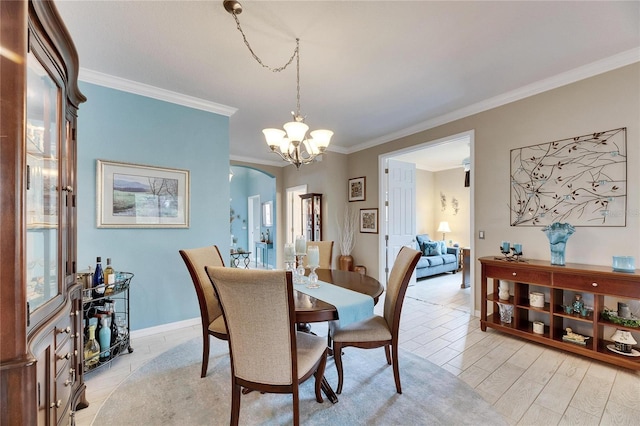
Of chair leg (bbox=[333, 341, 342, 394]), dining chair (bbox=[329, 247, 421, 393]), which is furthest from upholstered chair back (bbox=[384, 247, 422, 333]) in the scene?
chair leg (bbox=[333, 341, 342, 394])

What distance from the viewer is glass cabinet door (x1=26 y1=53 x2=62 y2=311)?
3.30 feet

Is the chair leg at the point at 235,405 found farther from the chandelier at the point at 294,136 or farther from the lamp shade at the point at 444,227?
the lamp shade at the point at 444,227

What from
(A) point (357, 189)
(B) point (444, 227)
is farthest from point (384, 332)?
(B) point (444, 227)

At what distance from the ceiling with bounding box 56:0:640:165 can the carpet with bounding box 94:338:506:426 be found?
269cm

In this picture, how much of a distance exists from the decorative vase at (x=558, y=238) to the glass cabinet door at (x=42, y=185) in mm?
3676

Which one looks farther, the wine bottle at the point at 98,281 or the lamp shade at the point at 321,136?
the lamp shade at the point at 321,136

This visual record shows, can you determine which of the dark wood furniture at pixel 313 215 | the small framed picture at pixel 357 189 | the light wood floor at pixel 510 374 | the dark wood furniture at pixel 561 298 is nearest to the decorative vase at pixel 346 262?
the dark wood furniture at pixel 313 215

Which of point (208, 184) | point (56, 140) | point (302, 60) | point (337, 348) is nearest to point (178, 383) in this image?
point (337, 348)

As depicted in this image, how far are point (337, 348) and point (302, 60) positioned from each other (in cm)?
240

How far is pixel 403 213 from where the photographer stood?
514 centimetres

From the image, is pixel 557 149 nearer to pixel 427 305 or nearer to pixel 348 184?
pixel 427 305

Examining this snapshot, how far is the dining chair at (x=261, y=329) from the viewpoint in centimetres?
132

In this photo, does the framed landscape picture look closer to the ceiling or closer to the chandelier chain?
the ceiling

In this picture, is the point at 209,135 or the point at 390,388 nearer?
the point at 390,388
